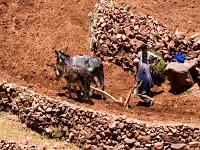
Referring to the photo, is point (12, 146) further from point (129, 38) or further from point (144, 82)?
point (129, 38)

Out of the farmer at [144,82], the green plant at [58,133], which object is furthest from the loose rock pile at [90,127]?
the farmer at [144,82]

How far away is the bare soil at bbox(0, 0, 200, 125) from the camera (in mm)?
18344

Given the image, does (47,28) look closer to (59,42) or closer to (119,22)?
(59,42)

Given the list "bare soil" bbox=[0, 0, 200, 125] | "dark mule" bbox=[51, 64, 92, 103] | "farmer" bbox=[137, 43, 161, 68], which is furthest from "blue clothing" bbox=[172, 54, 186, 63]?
"dark mule" bbox=[51, 64, 92, 103]

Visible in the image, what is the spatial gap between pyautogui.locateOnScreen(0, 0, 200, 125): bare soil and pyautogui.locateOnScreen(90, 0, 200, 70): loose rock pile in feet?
1.11

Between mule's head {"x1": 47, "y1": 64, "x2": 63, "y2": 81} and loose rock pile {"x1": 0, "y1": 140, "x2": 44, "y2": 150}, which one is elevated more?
mule's head {"x1": 47, "y1": 64, "x2": 63, "y2": 81}

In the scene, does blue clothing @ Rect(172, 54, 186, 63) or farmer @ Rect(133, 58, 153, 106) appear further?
blue clothing @ Rect(172, 54, 186, 63)

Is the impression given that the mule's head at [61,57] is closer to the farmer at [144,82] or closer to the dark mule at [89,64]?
the dark mule at [89,64]

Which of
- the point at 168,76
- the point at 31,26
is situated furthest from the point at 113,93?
the point at 31,26

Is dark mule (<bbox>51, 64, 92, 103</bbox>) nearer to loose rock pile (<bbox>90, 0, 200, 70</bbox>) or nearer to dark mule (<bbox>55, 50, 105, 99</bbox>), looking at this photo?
dark mule (<bbox>55, 50, 105, 99</bbox>)

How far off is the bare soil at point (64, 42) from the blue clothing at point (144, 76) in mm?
553

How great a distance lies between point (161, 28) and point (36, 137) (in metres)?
5.55

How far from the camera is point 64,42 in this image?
21219mm

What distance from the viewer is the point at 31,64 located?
2045cm
